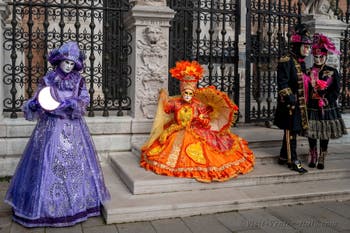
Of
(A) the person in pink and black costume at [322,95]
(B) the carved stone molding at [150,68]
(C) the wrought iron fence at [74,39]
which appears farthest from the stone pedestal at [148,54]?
(A) the person in pink and black costume at [322,95]

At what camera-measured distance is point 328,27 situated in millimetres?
8547

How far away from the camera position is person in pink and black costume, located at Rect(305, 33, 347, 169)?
20.2ft

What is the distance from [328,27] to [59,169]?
6596 mm

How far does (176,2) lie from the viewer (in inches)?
311

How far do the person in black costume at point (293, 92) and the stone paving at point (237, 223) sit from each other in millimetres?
1068

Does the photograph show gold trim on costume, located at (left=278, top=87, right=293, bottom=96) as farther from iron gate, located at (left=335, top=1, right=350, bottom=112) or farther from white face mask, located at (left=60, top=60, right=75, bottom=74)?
iron gate, located at (left=335, top=1, right=350, bottom=112)

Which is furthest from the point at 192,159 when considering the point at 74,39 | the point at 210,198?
the point at 74,39

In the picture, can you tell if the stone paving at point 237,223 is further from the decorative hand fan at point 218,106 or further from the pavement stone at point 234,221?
the decorative hand fan at point 218,106

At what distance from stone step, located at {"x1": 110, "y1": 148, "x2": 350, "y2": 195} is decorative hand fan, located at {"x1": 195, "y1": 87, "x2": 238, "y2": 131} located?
0.87m

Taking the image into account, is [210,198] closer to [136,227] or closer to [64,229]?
[136,227]

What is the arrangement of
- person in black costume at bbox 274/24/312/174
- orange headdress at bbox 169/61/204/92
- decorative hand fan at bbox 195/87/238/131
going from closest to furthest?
orange headdress at bbox 169/61/204/92 → person in black costume at bbox 274/24/312/174 → decorative hand fan at bbox 195/87/238/131

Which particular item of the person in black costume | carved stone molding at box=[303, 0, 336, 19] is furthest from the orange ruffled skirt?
carved stone molding at box=[303, 0, 336, 19]

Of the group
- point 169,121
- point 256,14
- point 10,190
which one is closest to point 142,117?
point 169,121

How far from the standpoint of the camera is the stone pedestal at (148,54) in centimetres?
711
